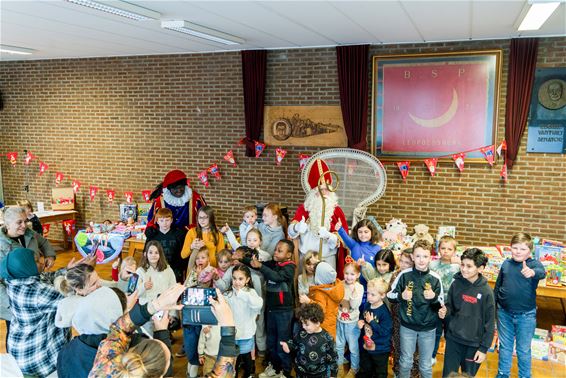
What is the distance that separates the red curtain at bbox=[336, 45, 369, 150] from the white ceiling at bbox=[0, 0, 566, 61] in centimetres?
21

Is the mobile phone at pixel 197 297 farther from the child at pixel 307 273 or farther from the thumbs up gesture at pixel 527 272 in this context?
the thumbs up gesture at pixel 527 272

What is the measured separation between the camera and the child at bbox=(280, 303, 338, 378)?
387 centimetres

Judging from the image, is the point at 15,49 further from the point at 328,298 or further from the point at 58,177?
the point at 328,298

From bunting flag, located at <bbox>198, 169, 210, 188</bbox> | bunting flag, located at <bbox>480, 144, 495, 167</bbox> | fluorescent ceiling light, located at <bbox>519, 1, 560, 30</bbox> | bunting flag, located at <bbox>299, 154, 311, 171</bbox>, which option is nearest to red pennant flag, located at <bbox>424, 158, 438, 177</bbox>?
bunting flag, located at <bbox>480, 144, 495, 167</bbox>

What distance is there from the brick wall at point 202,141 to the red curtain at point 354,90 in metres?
0.17

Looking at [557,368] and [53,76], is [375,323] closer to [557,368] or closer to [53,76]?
[557,368]

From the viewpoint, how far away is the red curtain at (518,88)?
615 centimetres

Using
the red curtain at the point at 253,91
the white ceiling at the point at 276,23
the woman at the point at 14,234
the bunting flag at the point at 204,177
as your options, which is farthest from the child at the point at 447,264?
the bunting flag at the point at 204,177

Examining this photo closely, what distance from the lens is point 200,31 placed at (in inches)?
223

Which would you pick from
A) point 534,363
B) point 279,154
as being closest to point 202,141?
point 279,154

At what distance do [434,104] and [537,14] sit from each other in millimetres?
2122

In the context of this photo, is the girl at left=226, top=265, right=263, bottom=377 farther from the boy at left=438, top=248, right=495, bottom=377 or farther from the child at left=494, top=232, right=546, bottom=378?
the child at left=494, top=232, right=546, bottom=378

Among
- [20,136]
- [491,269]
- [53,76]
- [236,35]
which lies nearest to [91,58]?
[53,76]

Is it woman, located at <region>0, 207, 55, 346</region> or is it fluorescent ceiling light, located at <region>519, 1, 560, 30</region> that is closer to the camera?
fluorescent ceiling light, located at <region>519, 1, 560, 30</region>
